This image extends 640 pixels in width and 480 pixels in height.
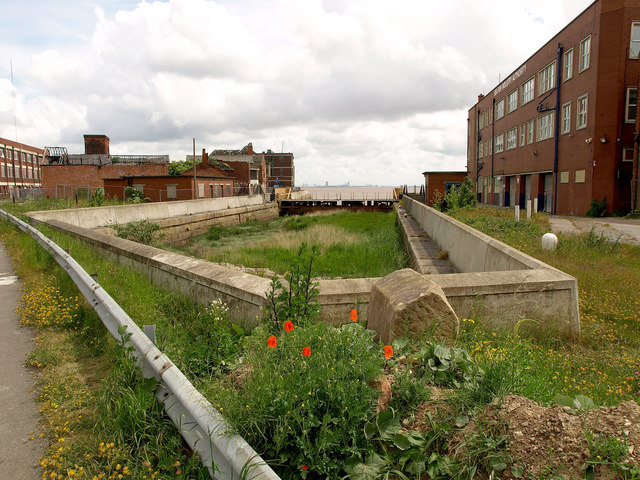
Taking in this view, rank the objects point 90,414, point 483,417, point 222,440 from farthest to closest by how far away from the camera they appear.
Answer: point 90,414
point 483,417
point 222,440

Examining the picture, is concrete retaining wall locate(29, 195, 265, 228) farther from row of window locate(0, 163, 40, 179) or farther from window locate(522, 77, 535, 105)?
row of window locate(0, 163, 40, 179)

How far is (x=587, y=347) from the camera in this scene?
5.36m

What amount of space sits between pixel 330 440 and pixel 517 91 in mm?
43060

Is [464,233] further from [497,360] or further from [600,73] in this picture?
[600,73]

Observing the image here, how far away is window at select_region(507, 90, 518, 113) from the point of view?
40453 millimetres

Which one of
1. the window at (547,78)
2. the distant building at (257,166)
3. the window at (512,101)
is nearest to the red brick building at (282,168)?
the distant building at (257,166)

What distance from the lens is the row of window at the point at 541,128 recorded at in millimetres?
27578

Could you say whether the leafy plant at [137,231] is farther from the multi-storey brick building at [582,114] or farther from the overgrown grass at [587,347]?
the multi-storey brick building at [582,114]

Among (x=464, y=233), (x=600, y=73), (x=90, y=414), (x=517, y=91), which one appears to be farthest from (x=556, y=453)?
(x=517, y=91)

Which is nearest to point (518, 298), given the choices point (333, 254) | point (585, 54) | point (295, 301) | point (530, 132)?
point (295, 301)

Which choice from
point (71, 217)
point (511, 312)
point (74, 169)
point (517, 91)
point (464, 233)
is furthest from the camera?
point (74, 169)

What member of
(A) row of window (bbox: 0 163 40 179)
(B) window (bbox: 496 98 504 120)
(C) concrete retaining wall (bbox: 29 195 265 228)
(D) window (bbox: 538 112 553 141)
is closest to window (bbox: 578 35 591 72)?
(D) window (bbox: 538 112 553 141)

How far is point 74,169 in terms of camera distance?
50969mm

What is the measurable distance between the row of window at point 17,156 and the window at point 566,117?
233 ft
